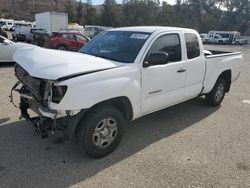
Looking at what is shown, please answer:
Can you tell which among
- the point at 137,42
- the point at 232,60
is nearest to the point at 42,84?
the point at 137,42

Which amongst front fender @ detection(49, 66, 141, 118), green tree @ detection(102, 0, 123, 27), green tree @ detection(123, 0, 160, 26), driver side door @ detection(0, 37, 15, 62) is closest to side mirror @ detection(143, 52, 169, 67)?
front fender @ detection(49, 66, 141, 118)

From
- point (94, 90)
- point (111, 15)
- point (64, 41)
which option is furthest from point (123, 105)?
point (111, 15)

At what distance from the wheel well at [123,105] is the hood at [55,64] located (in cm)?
49

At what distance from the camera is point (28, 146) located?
4324mm

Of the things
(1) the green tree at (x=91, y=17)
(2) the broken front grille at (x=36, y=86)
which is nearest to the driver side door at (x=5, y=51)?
(2) the broken front grille at (x=36, y=86)

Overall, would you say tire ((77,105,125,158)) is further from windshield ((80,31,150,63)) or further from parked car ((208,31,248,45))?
parked car ((208,31,248,45))

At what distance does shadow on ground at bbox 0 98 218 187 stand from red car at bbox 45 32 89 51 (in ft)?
41.5

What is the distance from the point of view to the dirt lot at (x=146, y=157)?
11.7 feet

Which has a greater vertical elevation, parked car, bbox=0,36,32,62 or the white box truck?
the white box truck

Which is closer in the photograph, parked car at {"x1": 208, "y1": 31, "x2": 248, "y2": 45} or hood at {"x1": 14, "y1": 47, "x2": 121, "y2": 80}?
hood at {"x1": 14, "y1": 47, "x2": 121, "y2": 80}

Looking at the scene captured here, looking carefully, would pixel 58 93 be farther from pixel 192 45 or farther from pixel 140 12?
pixel 140 12

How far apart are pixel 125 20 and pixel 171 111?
66.1 meters

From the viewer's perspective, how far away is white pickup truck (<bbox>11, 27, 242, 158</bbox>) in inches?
138

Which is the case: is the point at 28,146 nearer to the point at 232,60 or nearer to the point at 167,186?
the point at 167,186
